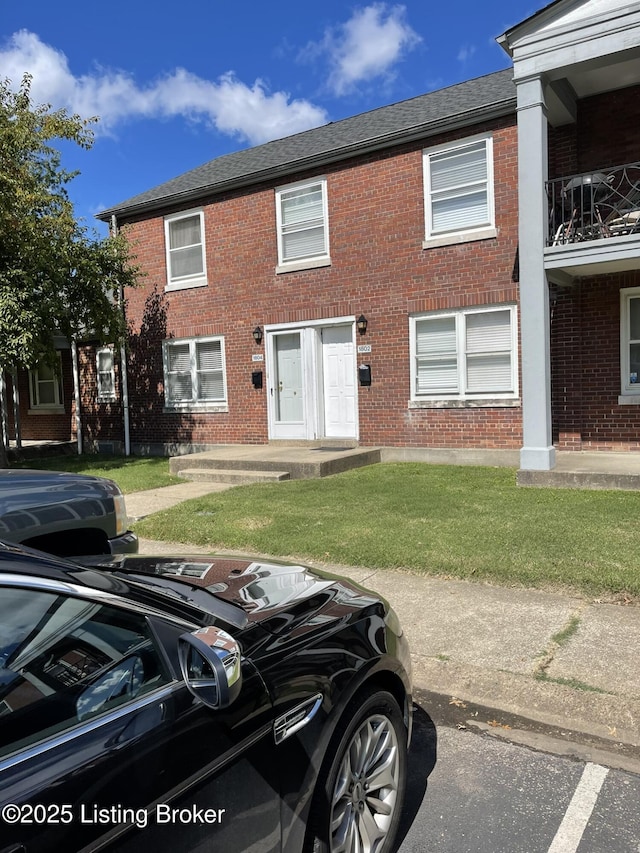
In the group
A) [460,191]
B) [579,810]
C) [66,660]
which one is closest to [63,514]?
[66,660]

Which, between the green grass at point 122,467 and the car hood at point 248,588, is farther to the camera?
the green grass at point 122,467

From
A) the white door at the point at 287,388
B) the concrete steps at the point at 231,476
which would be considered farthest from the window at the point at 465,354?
the concrete steps at the point at 231,476

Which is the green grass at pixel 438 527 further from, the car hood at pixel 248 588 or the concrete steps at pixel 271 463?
the car hood at pixel 248 588

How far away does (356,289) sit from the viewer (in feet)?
42.6

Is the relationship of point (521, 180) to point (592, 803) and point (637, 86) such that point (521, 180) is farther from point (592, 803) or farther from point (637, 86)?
point (592, 803)

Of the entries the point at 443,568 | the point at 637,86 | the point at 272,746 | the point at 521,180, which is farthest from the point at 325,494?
the point at 637,86

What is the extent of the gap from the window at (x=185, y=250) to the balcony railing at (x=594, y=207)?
780cm

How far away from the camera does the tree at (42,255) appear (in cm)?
1232

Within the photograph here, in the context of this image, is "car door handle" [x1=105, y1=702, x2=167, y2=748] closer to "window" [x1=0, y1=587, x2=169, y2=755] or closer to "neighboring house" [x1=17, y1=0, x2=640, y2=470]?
"window" [x1=0, y1=587, x2=169, y2=755]

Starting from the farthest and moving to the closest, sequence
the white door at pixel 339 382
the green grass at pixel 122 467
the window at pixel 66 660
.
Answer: the white door at pixel 339 382 → the green grass at pixel 122 467 → the window at pixel 66 660

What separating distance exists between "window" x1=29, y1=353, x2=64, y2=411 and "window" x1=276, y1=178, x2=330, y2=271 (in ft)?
30.0

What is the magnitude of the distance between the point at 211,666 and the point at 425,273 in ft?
36.6

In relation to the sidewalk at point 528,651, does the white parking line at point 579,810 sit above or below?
below

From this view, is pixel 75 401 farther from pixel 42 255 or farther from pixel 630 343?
pixel 630 343
